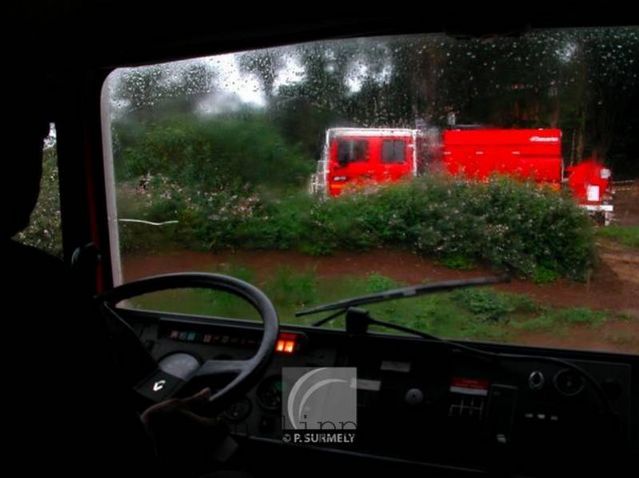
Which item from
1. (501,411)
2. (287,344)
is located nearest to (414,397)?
(501,411)

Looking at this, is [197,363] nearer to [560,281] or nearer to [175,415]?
[175,415]

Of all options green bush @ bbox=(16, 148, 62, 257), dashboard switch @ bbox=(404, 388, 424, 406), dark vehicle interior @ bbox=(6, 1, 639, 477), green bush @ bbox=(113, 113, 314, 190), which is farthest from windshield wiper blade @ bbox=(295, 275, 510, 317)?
green bush @ bbox=(16, 148, 62, 257)

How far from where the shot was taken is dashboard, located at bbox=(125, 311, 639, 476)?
91.4 inches

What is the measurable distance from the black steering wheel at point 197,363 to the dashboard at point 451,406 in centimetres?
21

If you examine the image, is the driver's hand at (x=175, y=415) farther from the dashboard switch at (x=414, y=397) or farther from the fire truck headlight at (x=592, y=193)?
the fire truck headlight at (x=592, y=193)

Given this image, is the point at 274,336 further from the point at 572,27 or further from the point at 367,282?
the point at 572,27

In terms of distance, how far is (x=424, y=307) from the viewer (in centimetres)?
255

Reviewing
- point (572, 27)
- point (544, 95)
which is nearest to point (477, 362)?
point (544, 95)

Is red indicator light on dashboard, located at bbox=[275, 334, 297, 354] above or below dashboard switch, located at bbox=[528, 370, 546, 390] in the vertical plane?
above

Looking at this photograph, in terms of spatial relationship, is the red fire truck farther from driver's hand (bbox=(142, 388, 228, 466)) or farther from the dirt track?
driver's hand (bbox=(142, 388, 228, 466))

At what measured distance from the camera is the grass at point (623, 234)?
7.25 ft

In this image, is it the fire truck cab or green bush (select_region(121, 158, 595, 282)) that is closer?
green bush (select_region(121, 158, 595, 282))

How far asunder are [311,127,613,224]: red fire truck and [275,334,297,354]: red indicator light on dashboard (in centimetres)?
62

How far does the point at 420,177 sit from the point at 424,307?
510 mm
